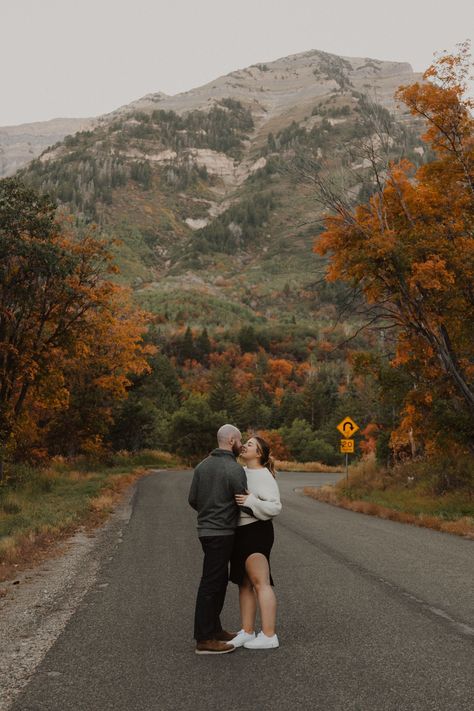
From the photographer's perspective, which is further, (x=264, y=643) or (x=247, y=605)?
(x=247, y=605)

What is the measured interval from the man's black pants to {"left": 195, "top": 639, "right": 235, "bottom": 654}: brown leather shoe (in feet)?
0.14

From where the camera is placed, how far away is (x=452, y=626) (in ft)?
18.6

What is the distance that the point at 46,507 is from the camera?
15.6 metres

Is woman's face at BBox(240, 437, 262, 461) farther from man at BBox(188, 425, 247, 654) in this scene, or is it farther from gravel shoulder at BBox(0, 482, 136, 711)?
gravel shoulder at BBox(0, 482, 136, 711)

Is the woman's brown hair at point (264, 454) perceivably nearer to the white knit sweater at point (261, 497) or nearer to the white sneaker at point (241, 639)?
the white knit sweater at point (261, 497)

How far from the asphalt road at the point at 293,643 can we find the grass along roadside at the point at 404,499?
4685 mm

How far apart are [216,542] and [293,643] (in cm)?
120

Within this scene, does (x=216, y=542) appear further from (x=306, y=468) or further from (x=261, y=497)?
(x=306, y=468)

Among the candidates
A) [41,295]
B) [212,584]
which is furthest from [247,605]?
[41,295]

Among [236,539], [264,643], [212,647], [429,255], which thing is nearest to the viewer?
[212,647]

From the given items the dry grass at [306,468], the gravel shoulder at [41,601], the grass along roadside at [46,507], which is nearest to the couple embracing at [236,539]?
the gravel shoulder at [41,601]

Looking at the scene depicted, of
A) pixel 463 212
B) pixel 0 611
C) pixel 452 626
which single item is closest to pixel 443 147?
pixel 463 212

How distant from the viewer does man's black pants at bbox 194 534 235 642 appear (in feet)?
16.5

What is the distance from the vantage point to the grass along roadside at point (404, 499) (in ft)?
47.8
